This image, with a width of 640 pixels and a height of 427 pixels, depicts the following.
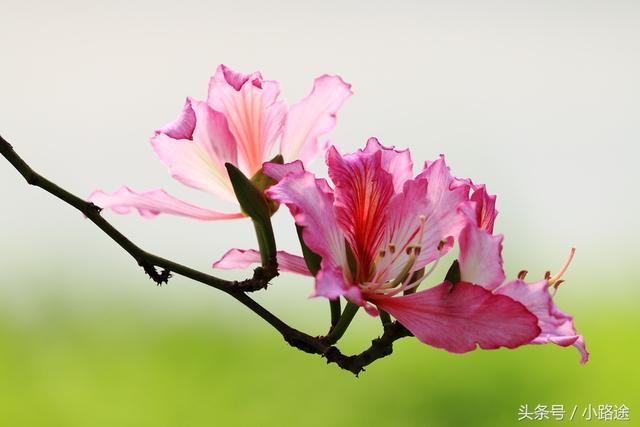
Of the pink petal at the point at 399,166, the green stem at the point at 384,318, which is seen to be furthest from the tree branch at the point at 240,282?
the pink petal at the point at 399,166

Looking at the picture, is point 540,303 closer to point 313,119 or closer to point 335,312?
point 335,312

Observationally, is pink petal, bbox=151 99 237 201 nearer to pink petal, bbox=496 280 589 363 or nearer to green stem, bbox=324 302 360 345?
green stem, bbox=324 302 360 345

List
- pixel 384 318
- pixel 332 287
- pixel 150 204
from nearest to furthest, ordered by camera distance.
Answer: pixel 332 287
pixel 384 318
pixel 150 204

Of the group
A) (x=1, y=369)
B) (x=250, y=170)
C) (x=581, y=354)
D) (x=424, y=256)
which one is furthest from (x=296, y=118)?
(x=1, y=369)

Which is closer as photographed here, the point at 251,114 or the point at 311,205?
the point at 311,205

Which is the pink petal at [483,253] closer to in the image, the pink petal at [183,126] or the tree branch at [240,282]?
the tree branch at [240,282]

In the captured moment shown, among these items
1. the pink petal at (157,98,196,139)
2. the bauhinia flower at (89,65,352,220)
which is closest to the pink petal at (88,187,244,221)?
the bauhinia flower at (89,65,352,220)

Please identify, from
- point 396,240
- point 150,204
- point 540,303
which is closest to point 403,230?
point 396,240

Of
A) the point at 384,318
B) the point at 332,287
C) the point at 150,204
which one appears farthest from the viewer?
the point at 150,204
